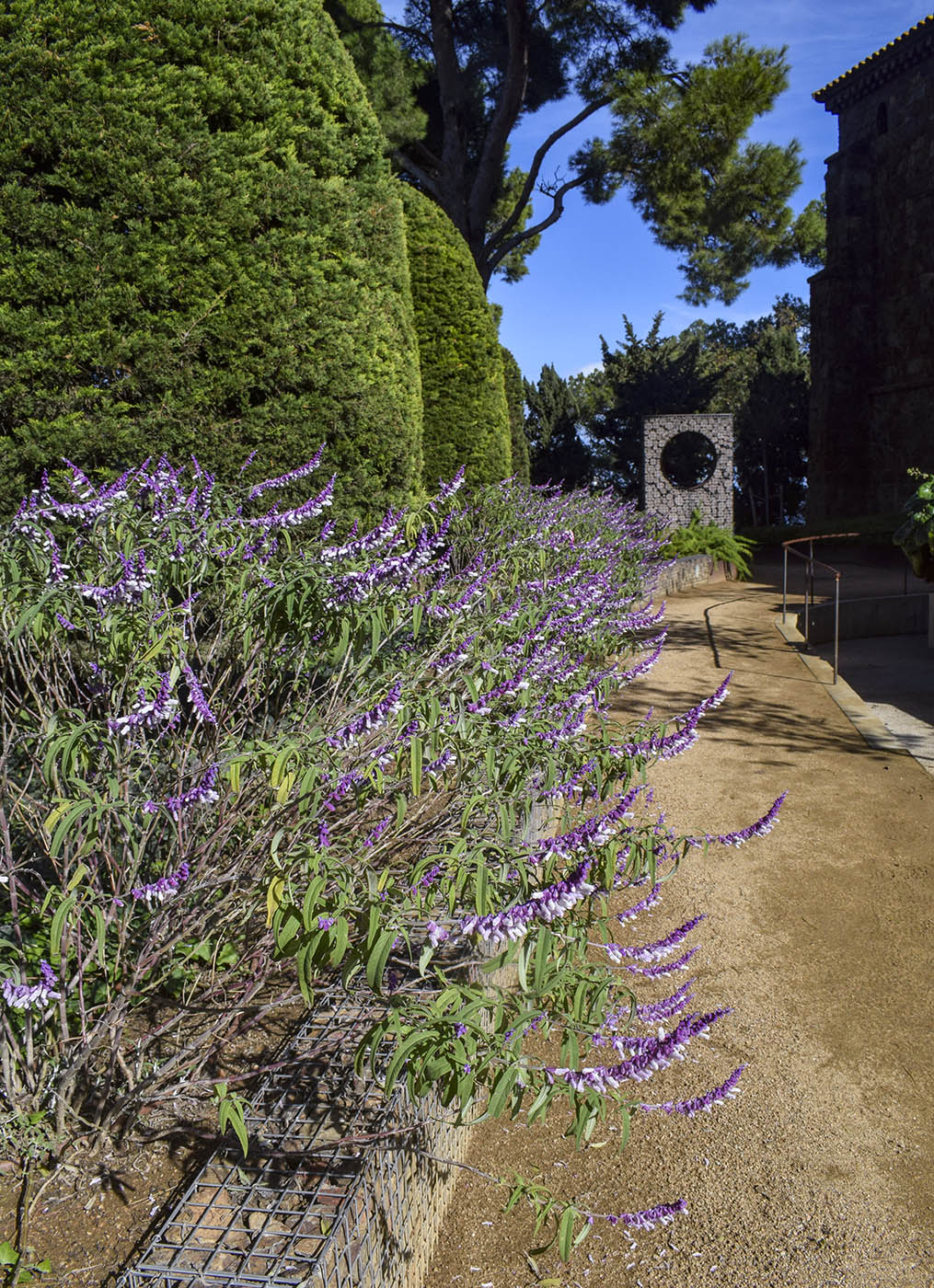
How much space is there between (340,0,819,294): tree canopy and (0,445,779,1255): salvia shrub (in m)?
15.5

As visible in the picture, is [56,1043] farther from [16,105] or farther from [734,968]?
[16,105]

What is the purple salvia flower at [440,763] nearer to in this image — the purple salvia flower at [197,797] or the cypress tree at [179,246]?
the purple salvia flower at [197,797]

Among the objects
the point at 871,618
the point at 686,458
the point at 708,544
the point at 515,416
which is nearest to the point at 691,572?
the point at 708,544

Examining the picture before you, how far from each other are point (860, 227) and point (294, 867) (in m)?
25.2

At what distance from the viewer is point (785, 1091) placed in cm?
287

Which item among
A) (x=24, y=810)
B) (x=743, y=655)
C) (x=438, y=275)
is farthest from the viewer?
(x=743, y=655)

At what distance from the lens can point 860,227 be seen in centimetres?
2281

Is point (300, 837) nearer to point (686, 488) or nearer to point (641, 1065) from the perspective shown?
point (641, 1065)

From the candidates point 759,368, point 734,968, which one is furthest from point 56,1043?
point 759,368

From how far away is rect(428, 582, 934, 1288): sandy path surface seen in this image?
225 cm

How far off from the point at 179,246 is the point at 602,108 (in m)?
17.2

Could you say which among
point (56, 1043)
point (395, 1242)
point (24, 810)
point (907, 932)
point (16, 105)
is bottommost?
point (907, 932)

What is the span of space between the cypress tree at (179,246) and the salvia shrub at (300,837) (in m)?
0.67

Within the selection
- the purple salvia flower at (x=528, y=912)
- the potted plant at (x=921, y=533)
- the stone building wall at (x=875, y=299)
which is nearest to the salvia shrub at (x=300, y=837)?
the purple salvia flower at (x=528, y=912)
